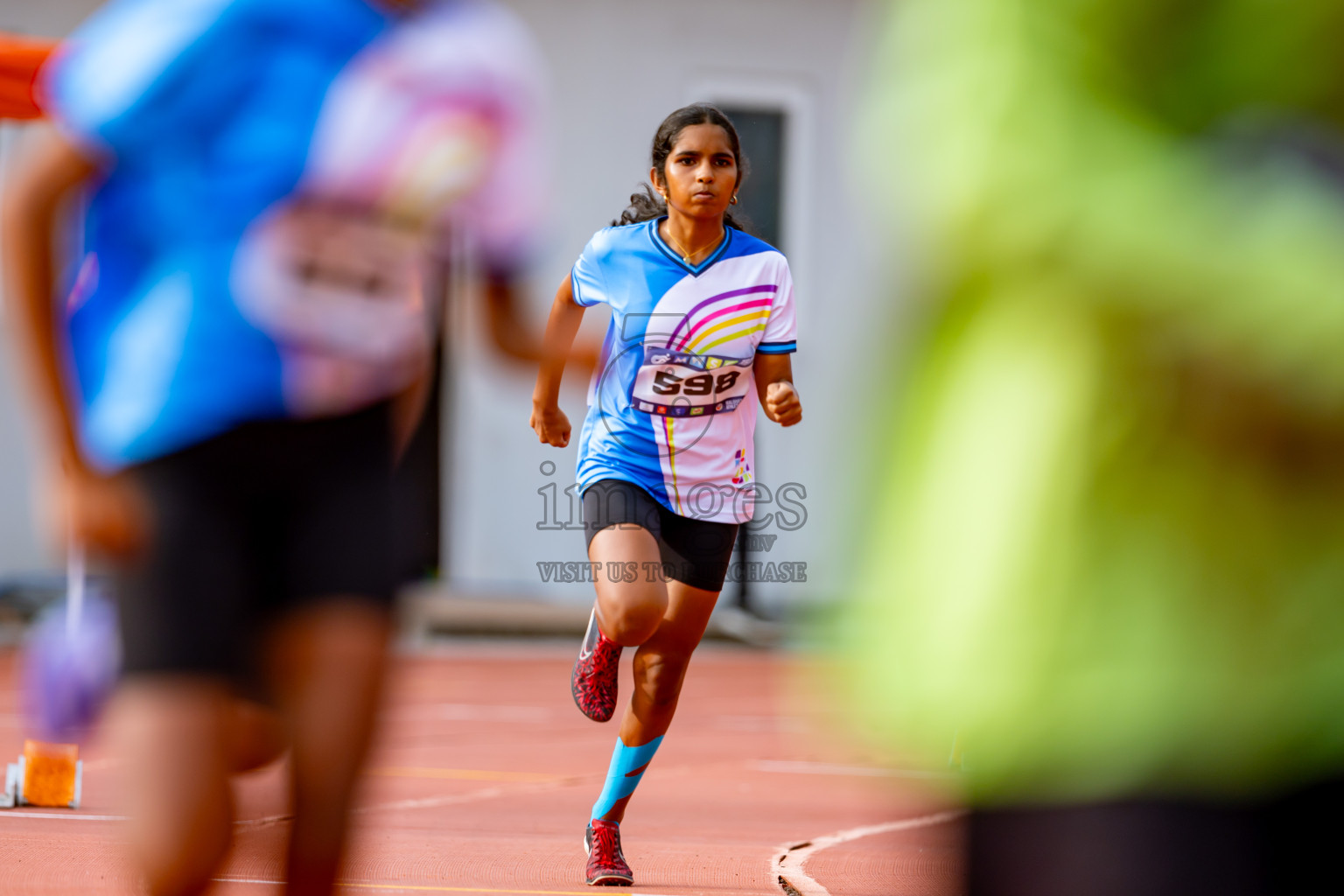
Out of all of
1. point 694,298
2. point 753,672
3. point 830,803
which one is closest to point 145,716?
point 694,298

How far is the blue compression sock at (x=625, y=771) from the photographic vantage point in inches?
176

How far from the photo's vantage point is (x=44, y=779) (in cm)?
588

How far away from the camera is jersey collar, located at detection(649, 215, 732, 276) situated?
4.36 m

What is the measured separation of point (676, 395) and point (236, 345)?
2.23 metres

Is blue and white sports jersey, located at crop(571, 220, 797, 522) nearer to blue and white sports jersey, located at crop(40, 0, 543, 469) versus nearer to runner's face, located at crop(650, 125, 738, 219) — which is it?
runner's face, located at crop(650, 125, 738, 219)

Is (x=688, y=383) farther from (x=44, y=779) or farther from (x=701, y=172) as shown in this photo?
(x=44, y=779)

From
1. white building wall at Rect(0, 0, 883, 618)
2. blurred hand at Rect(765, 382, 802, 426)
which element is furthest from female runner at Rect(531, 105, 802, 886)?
white building wall at Rect(0, 0, 883, 618)

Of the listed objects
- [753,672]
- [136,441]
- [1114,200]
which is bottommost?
[753,672]

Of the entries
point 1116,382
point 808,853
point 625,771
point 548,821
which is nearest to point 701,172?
point 625,771

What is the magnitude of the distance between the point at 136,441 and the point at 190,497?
103mm

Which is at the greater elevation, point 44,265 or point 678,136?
point 678,136

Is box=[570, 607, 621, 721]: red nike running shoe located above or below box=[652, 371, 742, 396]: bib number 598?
below

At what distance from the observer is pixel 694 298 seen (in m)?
4.30

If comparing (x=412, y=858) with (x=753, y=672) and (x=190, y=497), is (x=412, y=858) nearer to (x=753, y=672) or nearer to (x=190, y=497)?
(x=190, y=497)
